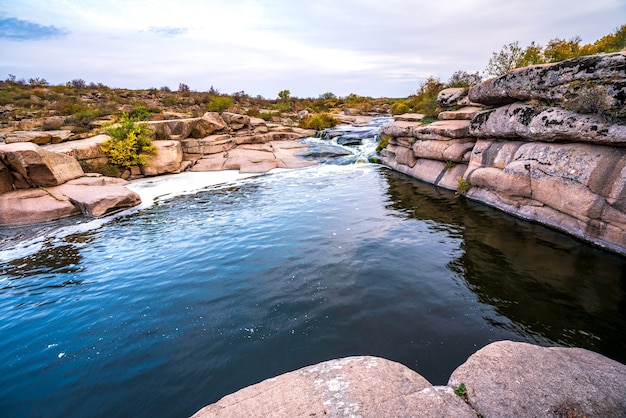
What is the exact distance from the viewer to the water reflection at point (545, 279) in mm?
5098

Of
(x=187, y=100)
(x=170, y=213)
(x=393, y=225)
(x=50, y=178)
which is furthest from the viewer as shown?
(x=187, y=100)

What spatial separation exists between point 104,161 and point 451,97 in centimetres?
2174

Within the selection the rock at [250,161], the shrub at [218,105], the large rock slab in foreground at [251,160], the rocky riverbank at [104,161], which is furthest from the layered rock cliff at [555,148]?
the shrub at [218,105]

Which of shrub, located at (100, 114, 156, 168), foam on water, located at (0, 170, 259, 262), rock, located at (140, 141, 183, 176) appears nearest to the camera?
foam on water, located at (0, 170, 259, 262)

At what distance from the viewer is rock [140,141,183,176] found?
19.2 metres

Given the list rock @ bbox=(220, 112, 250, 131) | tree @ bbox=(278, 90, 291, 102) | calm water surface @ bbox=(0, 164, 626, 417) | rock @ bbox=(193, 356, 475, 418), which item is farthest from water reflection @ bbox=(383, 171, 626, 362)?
tree @ bbox=(278, 90, 291, 102)

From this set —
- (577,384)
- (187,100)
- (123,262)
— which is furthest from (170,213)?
(187,100)

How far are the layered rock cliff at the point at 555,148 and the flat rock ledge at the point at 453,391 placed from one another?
5723 millimetres

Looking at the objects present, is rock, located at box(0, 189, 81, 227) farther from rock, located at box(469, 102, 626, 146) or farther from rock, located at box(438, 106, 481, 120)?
rock, located at box(438, 106, 481, 120)

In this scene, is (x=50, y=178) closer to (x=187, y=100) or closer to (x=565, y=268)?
(x=565, y=268)

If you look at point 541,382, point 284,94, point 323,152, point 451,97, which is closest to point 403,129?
point 451,97

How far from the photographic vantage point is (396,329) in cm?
525

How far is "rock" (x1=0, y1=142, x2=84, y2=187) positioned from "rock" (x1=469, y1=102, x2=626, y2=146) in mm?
19201

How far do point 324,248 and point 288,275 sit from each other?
5.64 feet
